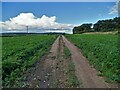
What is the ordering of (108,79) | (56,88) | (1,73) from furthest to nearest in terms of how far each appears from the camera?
(1,73), (108,79), (56,88)

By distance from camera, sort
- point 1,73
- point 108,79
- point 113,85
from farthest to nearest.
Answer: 1. point 1,73
2. point 108,79
3. point 113,85

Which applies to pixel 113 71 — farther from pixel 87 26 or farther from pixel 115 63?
pixel 87 26

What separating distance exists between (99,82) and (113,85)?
24.0 inches

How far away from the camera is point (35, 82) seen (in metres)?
9.94

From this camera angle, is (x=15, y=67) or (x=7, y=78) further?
(x=15, y=67)

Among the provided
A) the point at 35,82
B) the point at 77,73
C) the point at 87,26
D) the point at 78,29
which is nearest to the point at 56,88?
the point at 35,82

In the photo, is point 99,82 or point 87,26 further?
point 87,26

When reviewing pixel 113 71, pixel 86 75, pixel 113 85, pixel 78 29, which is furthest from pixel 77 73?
pixel 78 29

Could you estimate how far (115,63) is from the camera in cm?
1315

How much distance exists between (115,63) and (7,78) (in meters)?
5.80

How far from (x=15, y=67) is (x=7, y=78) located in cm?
Result: 260

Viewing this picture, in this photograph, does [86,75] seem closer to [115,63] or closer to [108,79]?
[108,79]

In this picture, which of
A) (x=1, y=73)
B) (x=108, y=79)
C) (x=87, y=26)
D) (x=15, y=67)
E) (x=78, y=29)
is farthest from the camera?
(x=78, y=29)

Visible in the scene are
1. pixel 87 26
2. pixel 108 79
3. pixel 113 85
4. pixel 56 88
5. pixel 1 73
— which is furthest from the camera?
pixel 87 26
